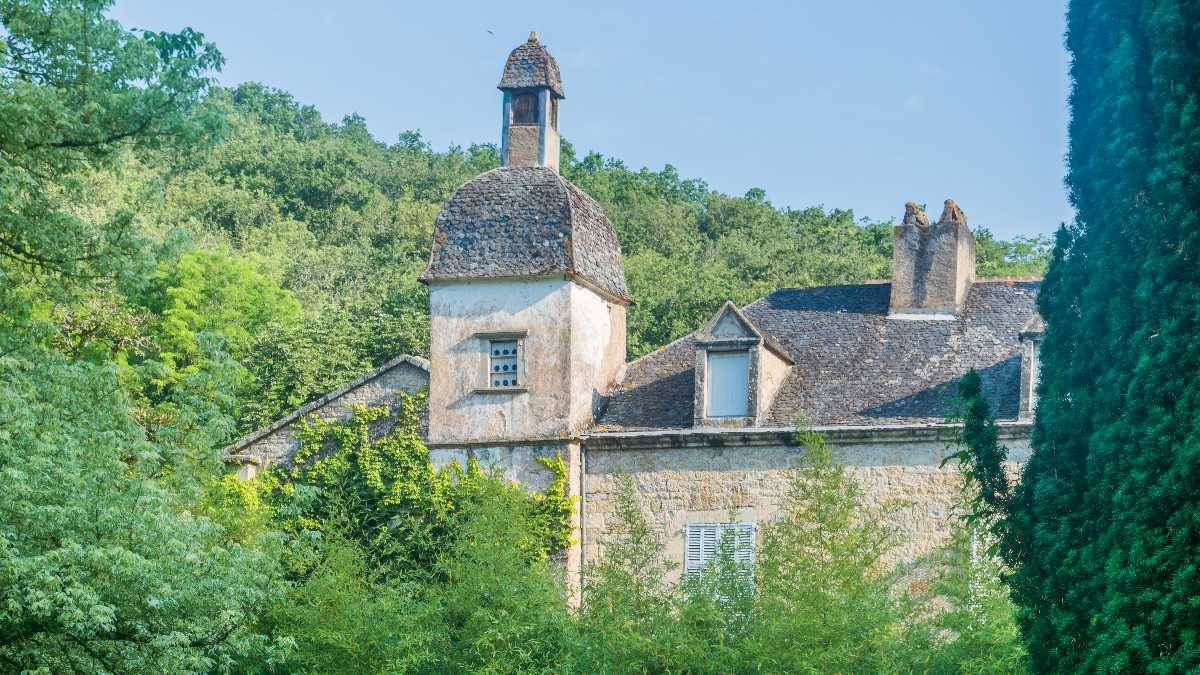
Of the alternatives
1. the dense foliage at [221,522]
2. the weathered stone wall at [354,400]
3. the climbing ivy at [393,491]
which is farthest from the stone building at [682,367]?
the weathered stone wall at [354,400]

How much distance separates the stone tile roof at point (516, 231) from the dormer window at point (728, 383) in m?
2.53

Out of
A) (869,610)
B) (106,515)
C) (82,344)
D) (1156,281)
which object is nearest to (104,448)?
(106,515)

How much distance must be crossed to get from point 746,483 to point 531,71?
753 centimetres

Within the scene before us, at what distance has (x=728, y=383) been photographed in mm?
25453

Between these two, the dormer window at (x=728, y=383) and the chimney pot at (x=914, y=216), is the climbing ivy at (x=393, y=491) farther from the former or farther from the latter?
the chimney pot at (x=914, y=216)

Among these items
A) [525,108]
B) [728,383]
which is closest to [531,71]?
[525,108]

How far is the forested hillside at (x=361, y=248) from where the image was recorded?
134 feet

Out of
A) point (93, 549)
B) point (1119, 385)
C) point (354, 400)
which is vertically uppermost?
point (1119, 385)

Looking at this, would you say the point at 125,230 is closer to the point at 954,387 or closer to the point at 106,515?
the point at 106,515

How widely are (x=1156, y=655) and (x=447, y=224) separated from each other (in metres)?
17.5

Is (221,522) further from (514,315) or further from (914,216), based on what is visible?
(914,216)

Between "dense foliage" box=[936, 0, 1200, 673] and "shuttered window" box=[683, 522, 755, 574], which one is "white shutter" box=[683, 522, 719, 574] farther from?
"dense foliage" box=[936, 0, 1200, 673]

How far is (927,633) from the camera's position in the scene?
20656 millimetres

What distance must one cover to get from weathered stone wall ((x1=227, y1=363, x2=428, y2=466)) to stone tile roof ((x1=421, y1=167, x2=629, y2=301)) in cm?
273
